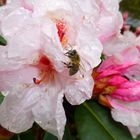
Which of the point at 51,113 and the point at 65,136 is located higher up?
the point at 51,113

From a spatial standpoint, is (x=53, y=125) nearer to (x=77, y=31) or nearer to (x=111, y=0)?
(x=77, y=31)

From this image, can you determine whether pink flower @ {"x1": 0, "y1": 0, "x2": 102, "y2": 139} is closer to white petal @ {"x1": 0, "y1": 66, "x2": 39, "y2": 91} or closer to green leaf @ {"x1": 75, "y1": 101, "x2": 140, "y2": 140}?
white petal @ {"x1": 0, "y1": 66, "x2": 39, "y2": 91}

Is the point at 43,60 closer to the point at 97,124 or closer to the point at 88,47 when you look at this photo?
the point at 88,47

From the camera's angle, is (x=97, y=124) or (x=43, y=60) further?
(x=97, y=124)

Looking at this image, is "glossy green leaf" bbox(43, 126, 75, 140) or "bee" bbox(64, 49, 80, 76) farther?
"glossy green leaf" bbox(43, 126, 75, 140)

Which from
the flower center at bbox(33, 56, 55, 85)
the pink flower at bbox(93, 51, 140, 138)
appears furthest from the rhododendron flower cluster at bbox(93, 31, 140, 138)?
the flower center at bbox(33, 56, 55, 85)

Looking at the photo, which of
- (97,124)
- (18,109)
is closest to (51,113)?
(18,109)

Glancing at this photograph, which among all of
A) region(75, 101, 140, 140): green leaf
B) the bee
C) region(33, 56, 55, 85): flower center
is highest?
the bee
